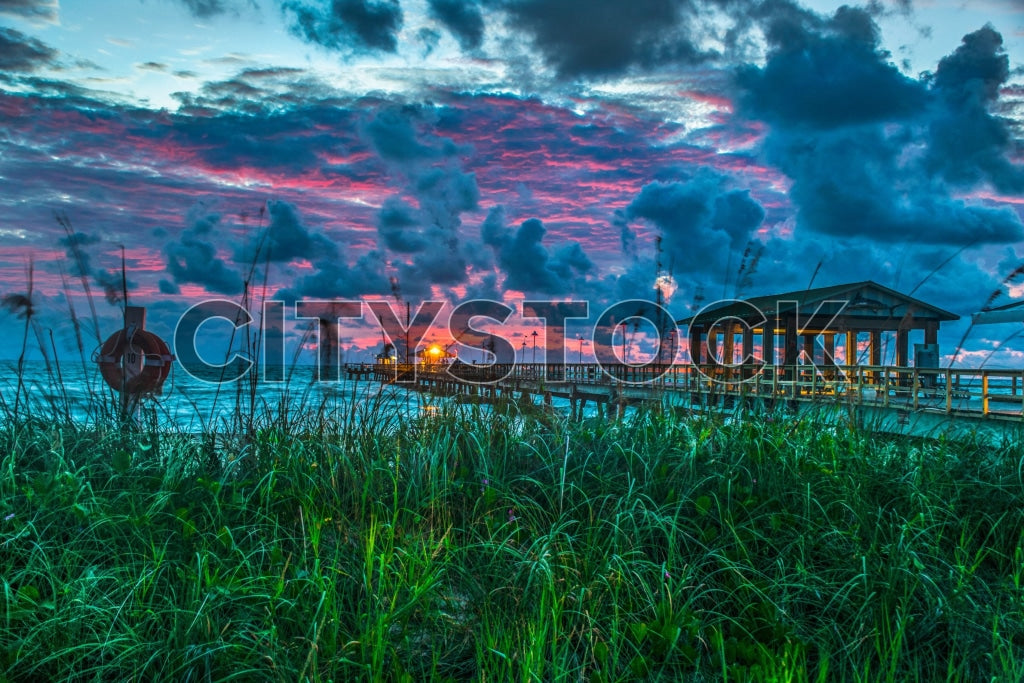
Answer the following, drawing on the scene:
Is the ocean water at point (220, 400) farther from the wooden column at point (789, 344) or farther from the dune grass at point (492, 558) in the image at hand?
the wooden column at point (789, 344)

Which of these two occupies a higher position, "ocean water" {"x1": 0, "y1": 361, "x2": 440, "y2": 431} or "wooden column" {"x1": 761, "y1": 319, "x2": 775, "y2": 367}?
"wooden column" {"x1": 761, "y1": 319, "x2": 775, "y2": 367}

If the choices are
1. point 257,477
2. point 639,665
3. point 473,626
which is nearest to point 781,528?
point 639,665

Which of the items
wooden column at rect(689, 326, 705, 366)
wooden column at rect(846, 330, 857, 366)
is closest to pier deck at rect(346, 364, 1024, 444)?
wooden column at rect(846, 330, 857, 366)

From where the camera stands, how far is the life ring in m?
7.32

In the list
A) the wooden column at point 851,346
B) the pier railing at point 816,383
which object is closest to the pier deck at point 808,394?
the pier railing at point 816,383

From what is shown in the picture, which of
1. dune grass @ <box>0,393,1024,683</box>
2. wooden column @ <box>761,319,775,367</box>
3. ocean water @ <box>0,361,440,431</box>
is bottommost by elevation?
dune grass @ <box>0,393,1024,683</box>

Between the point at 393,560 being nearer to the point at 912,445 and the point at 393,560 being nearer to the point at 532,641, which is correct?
the point at 532,641

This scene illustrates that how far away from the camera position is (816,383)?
41.7 ft

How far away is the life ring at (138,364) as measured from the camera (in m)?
7.32

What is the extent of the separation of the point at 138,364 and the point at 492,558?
22.5 feet

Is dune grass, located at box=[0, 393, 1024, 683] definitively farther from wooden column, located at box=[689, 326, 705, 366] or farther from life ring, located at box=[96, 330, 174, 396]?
wooden column, located at box=[689, 326, 705, 366]

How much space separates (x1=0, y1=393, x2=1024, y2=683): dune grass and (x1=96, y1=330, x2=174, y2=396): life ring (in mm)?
1508

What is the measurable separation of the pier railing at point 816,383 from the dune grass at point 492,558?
1.22 metres

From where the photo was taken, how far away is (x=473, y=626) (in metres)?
3.59
